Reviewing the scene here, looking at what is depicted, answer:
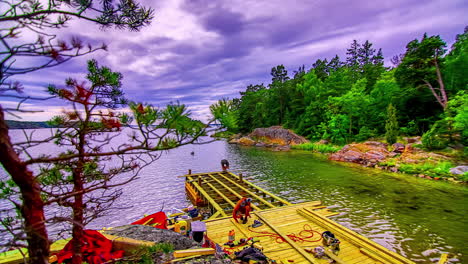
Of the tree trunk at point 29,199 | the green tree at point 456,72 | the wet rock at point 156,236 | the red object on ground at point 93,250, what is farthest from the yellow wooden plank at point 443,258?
the green tree at point 456,72

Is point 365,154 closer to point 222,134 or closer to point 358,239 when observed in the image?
point 358,239

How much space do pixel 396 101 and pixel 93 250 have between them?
130ft

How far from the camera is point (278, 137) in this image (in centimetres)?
4466

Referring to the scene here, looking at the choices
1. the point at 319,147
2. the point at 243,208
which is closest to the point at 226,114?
the point at 243,208

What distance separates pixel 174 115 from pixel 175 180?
63.2 feet

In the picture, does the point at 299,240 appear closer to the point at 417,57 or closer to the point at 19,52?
the point at 19,52

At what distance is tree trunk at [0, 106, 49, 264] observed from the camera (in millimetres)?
1961

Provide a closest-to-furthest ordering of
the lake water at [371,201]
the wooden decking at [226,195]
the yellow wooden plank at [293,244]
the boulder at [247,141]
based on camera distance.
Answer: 1. the yellow wooden plank at [293,244]
2. the lake water at [371,201]
3. the wooden decking at [226,195]
4. the boulder at [247,141]

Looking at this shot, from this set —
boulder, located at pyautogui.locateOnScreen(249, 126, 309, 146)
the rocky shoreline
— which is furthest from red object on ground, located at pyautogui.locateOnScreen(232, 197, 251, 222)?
boulder, located at pyautogui.locateOnScreen(249, 126, 309, 146)

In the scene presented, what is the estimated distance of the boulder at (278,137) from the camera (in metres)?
42.4

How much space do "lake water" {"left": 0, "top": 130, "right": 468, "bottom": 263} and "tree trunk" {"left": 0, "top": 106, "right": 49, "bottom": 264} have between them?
A: 6.14 meters

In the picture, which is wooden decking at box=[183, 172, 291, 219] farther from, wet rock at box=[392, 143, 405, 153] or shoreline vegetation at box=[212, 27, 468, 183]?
wet rock at box=[392, 143, 405, 153]

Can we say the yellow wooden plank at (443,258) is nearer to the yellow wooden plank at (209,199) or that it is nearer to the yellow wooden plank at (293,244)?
the yellow wooden plank at (293,244)

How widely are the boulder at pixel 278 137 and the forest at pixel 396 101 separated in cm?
371
